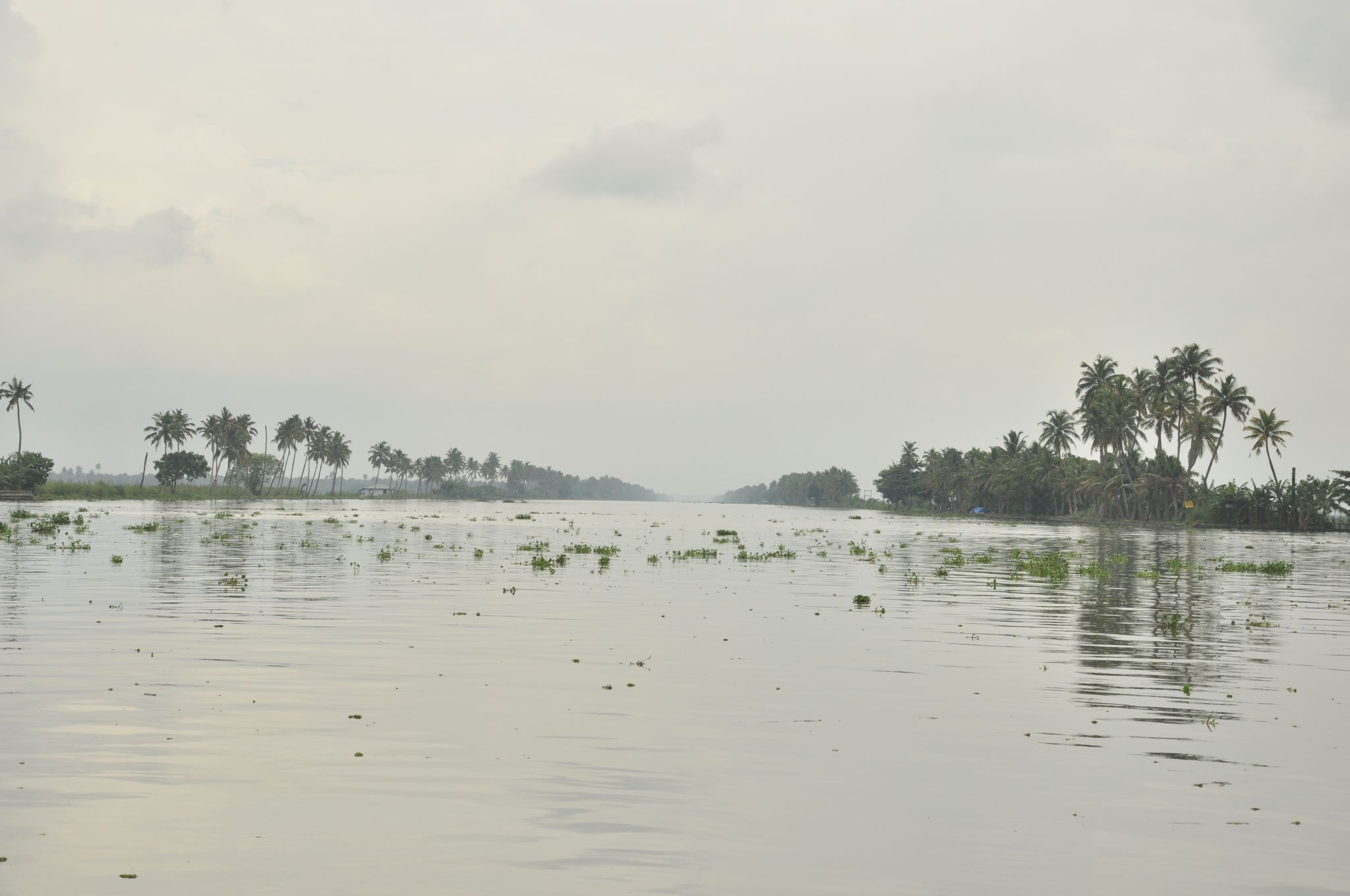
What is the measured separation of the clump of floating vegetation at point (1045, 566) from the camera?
4106cm

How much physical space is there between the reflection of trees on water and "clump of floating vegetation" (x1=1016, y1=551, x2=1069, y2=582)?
0.95 m

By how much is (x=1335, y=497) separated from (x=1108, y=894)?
117159mm

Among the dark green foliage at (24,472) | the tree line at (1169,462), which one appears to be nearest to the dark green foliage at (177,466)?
the dark green foliage at (24,472)

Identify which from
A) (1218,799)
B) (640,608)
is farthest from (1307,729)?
(640,608)

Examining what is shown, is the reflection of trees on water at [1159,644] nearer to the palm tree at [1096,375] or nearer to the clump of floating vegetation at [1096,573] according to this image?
the clump of floating vegetation at [1096,573]

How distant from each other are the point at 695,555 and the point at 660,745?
1574 inches

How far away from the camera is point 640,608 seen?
93.6 feet

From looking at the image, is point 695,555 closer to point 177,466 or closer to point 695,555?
point 695,555

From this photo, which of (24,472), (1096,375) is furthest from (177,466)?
(1096,375)

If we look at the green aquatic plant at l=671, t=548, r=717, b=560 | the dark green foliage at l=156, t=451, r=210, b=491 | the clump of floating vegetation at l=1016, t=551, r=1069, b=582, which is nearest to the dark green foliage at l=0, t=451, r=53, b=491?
the dark green foliage at l=156, t=451, r=210, b=491

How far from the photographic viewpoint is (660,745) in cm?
1302

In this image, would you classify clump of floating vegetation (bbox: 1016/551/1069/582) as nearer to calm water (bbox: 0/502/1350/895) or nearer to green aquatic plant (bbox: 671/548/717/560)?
calm water (bbox: 0/502/1350/895)

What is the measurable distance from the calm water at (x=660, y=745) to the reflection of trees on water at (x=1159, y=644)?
15cm

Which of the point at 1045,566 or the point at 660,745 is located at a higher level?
the point at 1045,566
